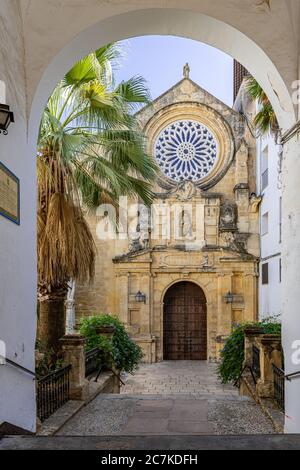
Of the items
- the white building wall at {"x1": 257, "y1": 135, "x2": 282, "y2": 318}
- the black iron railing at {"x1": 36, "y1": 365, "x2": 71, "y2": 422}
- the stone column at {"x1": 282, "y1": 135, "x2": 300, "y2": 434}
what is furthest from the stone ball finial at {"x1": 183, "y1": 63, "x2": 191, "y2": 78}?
the stone column at {"x1": 282, "y1": 135, "x2": 300, "y2": 434}

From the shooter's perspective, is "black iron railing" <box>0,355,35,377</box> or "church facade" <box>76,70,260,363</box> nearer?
"black iron railing" <box>0,355,35,377</box>

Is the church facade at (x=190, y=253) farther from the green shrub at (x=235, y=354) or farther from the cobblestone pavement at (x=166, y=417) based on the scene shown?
the cobblestone pavement at (x=166, y=417)

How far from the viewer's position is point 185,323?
18.6 metres

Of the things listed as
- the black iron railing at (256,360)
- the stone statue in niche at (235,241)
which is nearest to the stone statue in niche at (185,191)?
the stone statue in niche at (235,241)

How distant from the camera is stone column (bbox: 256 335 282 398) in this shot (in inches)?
296

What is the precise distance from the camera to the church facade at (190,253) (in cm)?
1822

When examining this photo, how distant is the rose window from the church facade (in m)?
0.15

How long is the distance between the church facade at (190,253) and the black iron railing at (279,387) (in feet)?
34.6

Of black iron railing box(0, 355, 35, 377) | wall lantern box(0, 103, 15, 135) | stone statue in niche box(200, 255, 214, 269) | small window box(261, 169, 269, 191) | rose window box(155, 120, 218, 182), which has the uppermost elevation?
rose window box(155, 120, 218, 182)

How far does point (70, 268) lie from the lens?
8148 millimetres

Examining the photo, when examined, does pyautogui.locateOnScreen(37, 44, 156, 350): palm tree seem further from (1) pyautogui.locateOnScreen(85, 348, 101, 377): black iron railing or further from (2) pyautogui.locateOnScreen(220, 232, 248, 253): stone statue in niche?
(2) pyautogui.locateOnScreen(220, 232, 248, 253): stone statue in niche

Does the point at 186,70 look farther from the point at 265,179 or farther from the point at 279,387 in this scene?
the point at 279,387

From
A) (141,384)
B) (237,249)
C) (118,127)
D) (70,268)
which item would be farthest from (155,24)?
(237,249)
